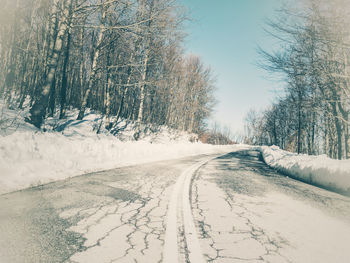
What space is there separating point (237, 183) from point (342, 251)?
366cm

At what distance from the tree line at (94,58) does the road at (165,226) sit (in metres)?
6.41

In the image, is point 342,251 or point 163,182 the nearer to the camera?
point 342,251

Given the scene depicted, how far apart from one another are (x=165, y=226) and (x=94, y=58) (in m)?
13.7

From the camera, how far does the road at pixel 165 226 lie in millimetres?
2146

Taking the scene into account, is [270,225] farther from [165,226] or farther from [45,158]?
[45,158]

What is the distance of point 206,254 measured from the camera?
2176 millimetres

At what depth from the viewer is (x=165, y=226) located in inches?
112

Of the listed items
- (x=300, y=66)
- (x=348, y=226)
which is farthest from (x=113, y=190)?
(x=300, y=66)

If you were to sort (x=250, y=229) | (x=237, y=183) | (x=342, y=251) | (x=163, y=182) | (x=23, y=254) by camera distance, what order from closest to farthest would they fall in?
(x=23, y=254) → (x=342, y=251) → (x=250, y=229) → (x=163, y=182) → (x=237, y=183)

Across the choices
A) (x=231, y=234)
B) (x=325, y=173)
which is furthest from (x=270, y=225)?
(x=325, y=173)

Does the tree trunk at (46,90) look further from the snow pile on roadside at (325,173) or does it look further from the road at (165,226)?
the snow pile on roadside at (325,173)

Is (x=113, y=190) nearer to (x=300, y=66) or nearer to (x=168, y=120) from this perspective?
(x=300, y=66)

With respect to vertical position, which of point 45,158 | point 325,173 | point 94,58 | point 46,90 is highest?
point 94,58

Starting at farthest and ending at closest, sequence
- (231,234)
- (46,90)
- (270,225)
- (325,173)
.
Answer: (46,90) < (325,173) < (270,225) < (231,234)
